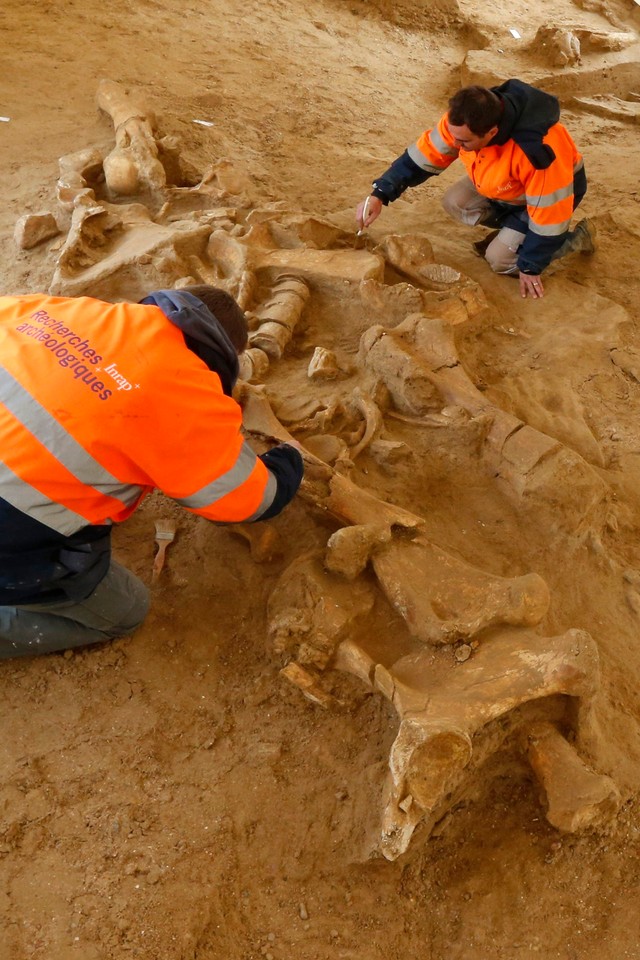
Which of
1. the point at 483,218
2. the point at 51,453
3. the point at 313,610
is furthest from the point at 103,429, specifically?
the point at 483,218

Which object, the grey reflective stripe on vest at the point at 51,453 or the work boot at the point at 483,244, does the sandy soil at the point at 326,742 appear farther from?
the grey reflective stripe on vest at the point at 51,453

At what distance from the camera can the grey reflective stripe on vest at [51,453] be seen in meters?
2.32

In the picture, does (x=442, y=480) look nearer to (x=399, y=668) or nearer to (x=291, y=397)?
(x=291, y=397)

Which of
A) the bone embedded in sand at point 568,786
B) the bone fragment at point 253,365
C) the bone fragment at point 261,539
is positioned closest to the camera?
the bone embedded in sand at point 568,786

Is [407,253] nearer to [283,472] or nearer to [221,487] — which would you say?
[283,472]

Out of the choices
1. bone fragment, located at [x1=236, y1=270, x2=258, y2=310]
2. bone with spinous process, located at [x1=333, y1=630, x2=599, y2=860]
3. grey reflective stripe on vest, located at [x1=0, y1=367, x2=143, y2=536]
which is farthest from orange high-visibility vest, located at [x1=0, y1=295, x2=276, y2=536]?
bone fragment, located at [x1=236, y1=270, x2=258, y2=310]

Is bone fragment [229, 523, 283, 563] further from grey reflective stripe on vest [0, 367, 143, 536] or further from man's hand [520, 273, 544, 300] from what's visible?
man's hand [520, 273, 544, 300]

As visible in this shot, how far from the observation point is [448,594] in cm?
280

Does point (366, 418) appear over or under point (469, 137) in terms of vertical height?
under

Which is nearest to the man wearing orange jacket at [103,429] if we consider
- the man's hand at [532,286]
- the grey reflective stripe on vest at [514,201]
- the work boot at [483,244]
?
the man's hand at [532,286]

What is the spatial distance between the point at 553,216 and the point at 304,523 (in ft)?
8.63

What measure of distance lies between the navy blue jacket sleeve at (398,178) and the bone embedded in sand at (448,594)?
2.73 metres

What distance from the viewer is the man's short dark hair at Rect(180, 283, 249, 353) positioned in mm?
2641

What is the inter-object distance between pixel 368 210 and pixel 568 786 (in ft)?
11.5
